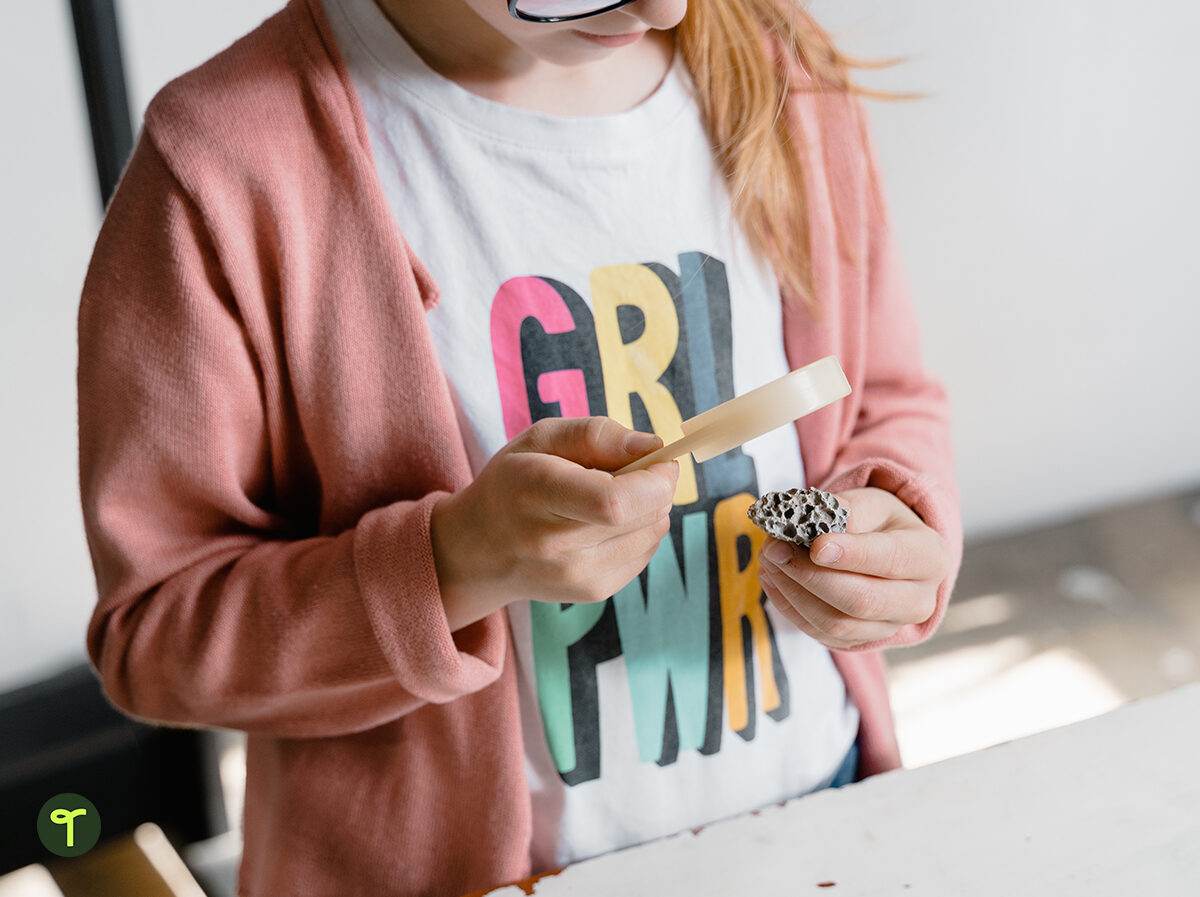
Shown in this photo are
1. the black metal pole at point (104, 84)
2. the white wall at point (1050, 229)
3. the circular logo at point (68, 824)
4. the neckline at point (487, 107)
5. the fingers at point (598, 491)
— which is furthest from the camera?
the circular logo at point (68, 824)

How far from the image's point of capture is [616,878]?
40cm

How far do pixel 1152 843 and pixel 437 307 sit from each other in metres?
0.40

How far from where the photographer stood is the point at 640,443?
1.09ft

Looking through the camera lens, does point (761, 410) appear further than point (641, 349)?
No

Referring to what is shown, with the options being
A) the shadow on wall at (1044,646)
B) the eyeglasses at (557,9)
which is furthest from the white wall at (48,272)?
the shadow on wall at (1044,646)

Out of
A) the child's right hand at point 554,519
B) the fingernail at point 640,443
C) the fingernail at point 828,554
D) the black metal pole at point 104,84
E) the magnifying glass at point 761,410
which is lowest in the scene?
the fingernail at point 828,554

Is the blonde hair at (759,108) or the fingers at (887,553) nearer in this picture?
the fingers at (887,553)

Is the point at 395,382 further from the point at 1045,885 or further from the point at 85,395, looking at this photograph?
A: the point at 1045,885

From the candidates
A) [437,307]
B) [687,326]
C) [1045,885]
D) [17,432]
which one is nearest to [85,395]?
[437,307]

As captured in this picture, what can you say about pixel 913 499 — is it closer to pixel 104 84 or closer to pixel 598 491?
pixel 598 491

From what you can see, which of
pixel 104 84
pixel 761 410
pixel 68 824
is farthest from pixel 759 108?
pixel 68 824

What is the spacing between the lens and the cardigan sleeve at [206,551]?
0.39 m

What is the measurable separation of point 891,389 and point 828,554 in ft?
0.72

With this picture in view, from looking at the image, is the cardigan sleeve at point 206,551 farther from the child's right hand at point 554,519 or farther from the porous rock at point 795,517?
the porous rock at point 795,517
